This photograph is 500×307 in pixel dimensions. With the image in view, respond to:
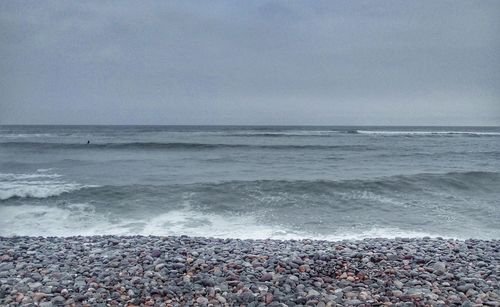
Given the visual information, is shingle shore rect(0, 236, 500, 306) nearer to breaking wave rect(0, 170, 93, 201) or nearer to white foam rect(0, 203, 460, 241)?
white foam rect(0, 203, 460, 241)

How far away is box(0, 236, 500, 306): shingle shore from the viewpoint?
405 cm

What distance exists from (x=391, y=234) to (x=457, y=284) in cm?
349

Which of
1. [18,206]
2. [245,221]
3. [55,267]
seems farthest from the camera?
[18,206]

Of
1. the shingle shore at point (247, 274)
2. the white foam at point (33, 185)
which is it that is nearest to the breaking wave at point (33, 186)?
the white foam at point (33, 185)

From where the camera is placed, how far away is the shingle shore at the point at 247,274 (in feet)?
13.3

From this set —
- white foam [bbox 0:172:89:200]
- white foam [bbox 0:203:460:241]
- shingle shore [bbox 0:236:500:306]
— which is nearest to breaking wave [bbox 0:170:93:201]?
white foam [bbox 0:172:89:200]

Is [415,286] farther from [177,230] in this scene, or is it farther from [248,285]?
[177,230]

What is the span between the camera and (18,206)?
10.5 m

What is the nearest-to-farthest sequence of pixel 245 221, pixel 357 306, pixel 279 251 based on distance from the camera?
1. pixel 357 306
2. pixel 279 251
3. pixel 245 221

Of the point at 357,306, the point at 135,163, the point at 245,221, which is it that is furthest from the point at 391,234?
the point at 135,163

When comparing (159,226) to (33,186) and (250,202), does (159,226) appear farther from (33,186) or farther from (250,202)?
(33,186)

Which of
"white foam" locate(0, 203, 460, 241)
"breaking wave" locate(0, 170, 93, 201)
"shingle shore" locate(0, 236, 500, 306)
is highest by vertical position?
"shingle shore" locate(0, 236, 500, 306)

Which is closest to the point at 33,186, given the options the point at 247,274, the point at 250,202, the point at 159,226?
the point at 159,226

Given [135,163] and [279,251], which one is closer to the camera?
[279,251]
